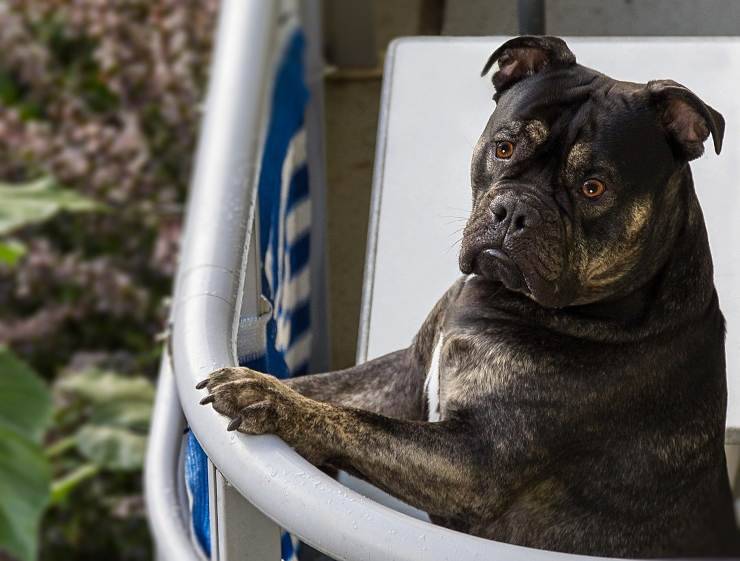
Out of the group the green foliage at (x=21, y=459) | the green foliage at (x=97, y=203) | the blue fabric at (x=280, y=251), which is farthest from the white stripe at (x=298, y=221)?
the green foliage at (x=97, y=203)

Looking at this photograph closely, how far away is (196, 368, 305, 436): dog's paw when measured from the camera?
0.98 meters

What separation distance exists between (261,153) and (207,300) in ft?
1.13

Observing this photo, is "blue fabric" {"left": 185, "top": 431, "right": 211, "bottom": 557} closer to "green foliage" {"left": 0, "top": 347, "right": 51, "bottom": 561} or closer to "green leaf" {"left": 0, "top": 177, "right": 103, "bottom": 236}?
"green foliage" {"left": 0, "top": 347, "right": 51, "bottom": 561}

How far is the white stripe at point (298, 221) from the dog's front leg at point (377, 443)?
546 mm

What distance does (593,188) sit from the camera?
90 cm

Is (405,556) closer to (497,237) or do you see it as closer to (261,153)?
(497,237)

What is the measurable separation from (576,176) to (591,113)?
0.05 meters

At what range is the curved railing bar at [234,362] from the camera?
90 cm

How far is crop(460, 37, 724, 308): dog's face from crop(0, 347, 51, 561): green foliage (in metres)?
1.84

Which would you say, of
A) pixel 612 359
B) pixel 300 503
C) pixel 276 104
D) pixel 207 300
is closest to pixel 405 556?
pixel 300 503

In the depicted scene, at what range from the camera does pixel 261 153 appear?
1.43 m

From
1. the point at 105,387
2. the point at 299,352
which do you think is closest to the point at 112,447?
the point at 105,387

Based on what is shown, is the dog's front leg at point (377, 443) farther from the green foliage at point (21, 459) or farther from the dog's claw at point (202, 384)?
the green foliage at point (21, 459)

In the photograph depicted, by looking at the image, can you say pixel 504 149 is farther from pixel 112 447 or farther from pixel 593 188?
pixel 112 447
